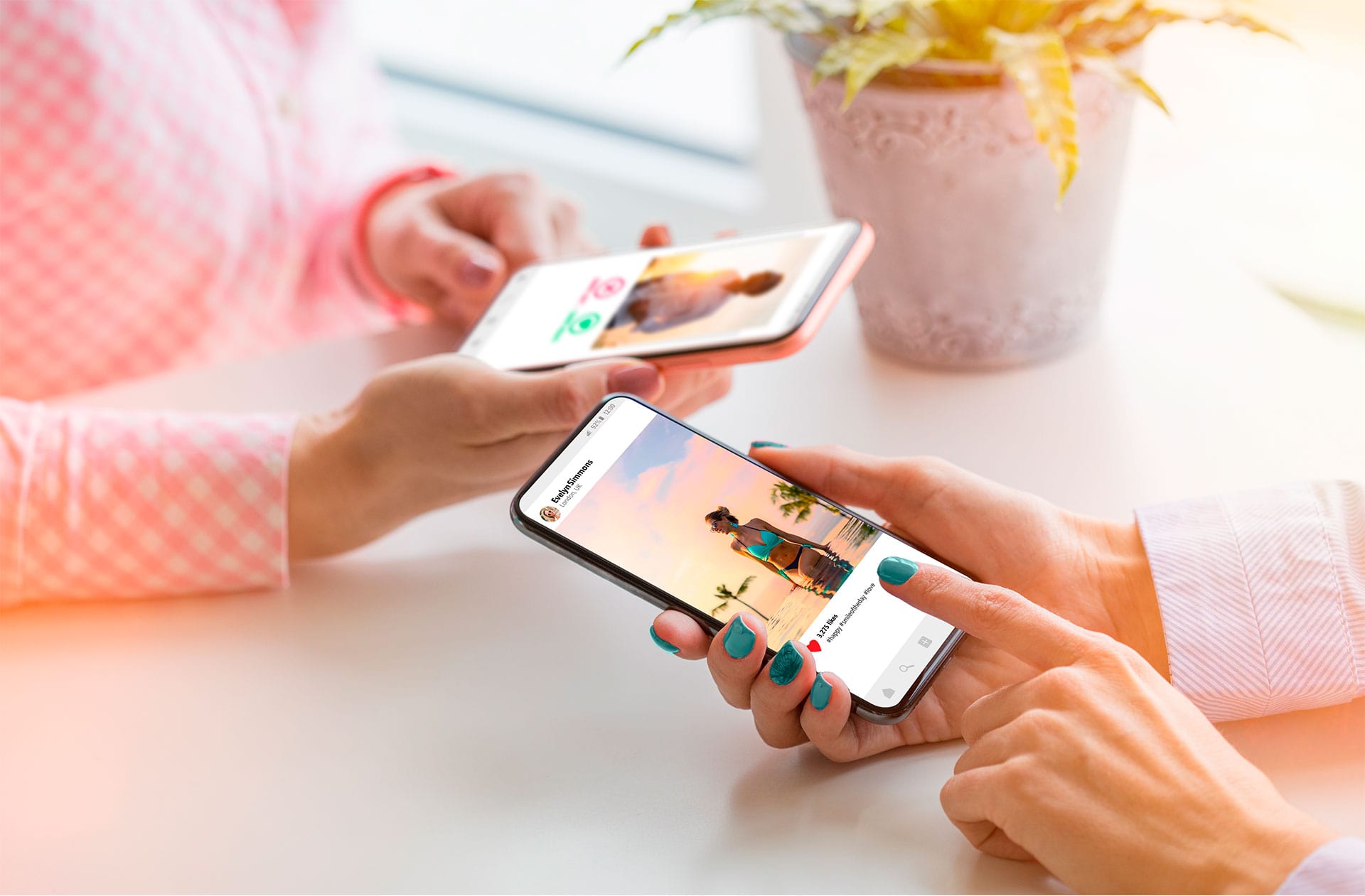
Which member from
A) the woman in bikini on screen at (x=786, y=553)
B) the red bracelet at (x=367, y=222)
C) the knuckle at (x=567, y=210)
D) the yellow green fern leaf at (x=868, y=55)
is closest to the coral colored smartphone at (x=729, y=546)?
the woman in bikini on screen at (x=786, y=553)

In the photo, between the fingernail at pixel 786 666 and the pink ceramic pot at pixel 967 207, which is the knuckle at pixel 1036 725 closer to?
the fingernail at pixel 786 666

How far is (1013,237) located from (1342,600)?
0.32m

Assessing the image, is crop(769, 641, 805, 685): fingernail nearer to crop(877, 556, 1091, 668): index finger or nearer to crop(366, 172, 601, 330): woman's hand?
crop(877, 556, 1091, 668): index finger

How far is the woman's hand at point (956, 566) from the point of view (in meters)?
0.54

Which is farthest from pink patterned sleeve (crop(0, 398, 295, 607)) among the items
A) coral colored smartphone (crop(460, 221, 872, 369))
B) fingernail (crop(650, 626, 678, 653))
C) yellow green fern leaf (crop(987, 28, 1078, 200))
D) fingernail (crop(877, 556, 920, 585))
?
Result: yellow green fern leaf (crop(987, 28, 1078, 200))

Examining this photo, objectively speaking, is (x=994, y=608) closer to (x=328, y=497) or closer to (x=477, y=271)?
(x=328, y=497)

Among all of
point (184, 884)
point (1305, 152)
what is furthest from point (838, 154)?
point (184, 884)

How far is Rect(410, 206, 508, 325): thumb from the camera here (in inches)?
35.2

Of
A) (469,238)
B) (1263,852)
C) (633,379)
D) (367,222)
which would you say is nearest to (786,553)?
(633,379)

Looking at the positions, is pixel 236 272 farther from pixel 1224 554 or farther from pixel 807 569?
pixel 1224 554

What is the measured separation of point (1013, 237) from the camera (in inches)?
30.1

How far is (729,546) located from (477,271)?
0.39 metres

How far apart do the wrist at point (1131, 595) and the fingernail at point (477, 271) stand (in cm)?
50

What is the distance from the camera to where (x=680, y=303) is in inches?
29.3
